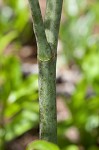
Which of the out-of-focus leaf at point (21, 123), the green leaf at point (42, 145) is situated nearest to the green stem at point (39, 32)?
the green leaf at point (42, 145)

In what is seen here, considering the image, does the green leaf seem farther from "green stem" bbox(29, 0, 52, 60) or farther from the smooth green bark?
"green stem" bbox(29, 0, 52, 60)

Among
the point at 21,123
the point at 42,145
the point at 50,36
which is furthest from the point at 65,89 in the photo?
the point at 50,36

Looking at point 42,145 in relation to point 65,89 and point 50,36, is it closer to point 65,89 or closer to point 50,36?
point 50,36

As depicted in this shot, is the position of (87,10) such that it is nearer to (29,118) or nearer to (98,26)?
(98,26)

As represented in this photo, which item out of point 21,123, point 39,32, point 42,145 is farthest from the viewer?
point 21,123

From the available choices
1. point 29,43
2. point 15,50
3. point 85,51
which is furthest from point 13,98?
point 29,43
